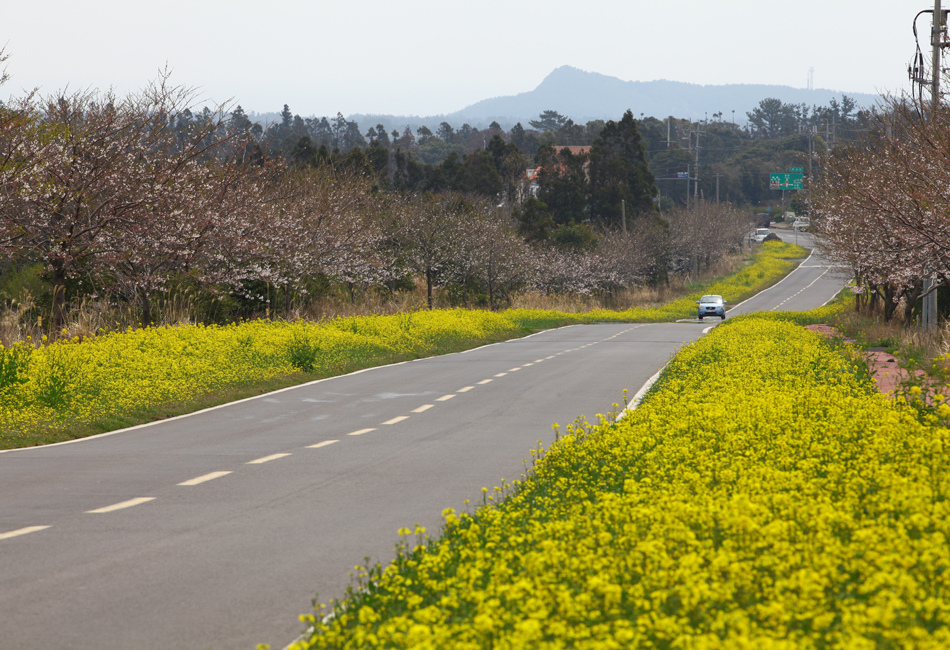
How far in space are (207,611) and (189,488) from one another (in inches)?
158

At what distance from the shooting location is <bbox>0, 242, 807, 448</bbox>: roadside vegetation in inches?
571

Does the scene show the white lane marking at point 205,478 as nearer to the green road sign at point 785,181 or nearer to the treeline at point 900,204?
the treeline at point 900,204

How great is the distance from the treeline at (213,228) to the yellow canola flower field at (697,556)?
46.7 feet

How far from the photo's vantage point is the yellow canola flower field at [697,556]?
393 cm

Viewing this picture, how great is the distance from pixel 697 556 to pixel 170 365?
1522cm

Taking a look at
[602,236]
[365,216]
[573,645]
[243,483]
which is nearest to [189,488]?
[243,483]

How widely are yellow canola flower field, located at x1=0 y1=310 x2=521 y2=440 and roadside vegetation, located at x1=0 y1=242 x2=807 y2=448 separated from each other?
21 mm

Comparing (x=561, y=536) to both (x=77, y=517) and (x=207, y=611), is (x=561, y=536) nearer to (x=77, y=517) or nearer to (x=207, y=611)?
(x=207, y=611)

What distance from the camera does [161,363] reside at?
60.4ft

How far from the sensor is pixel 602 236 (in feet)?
268

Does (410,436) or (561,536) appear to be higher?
(561,536)

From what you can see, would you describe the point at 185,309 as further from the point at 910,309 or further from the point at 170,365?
the point at 910,309

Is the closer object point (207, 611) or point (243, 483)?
point (207, 611)

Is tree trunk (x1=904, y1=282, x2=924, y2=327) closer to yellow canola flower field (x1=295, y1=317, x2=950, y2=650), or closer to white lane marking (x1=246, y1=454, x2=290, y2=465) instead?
yellow canola flower field (x1=295, y1=317, x2=950, y2=650)
